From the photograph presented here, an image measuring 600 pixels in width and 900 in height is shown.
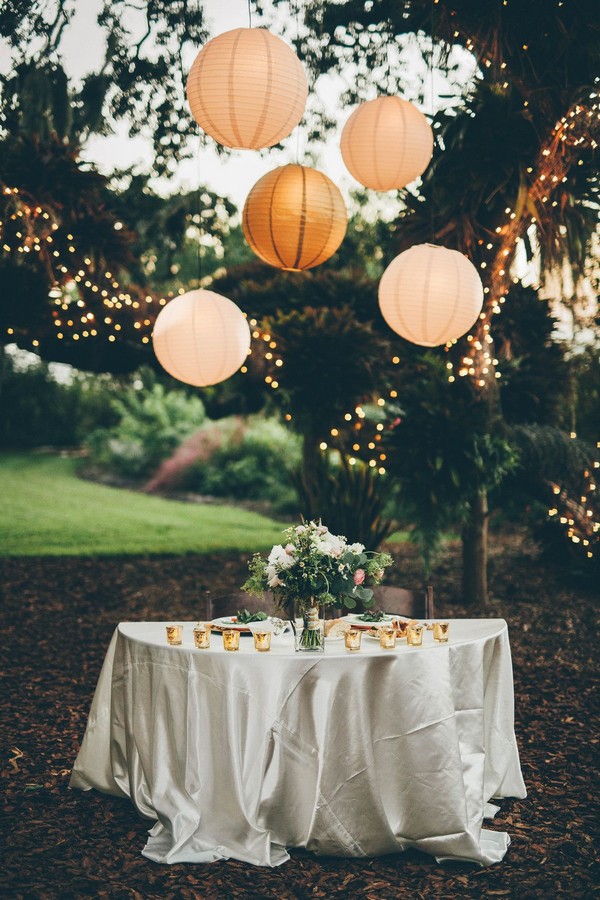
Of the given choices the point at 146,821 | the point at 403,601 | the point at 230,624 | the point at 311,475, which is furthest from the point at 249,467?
the point at 146,821

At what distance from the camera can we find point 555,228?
764 centimetres

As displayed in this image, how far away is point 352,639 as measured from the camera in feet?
11.5

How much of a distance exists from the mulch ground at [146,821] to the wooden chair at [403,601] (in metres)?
0.96

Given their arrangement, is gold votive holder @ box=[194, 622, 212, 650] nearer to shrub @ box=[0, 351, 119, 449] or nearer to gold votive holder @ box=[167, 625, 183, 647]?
gold votive holder @ box=[167, 625, 183, 647]

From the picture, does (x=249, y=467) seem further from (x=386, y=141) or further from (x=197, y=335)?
(x=386, y=141)

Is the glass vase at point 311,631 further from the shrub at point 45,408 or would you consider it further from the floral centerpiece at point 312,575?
the shrub at point 45,408

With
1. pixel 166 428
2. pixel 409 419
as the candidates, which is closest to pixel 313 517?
pixel 409 419

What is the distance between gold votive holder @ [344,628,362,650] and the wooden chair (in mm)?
832

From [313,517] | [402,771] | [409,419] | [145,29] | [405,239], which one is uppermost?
[145,29]

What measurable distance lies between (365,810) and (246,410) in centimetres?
649

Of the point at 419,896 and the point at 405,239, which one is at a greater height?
the point at 405,239

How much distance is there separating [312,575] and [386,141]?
2.85 meters

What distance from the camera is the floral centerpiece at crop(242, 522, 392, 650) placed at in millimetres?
3461

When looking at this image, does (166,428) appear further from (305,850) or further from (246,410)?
(305,850)
